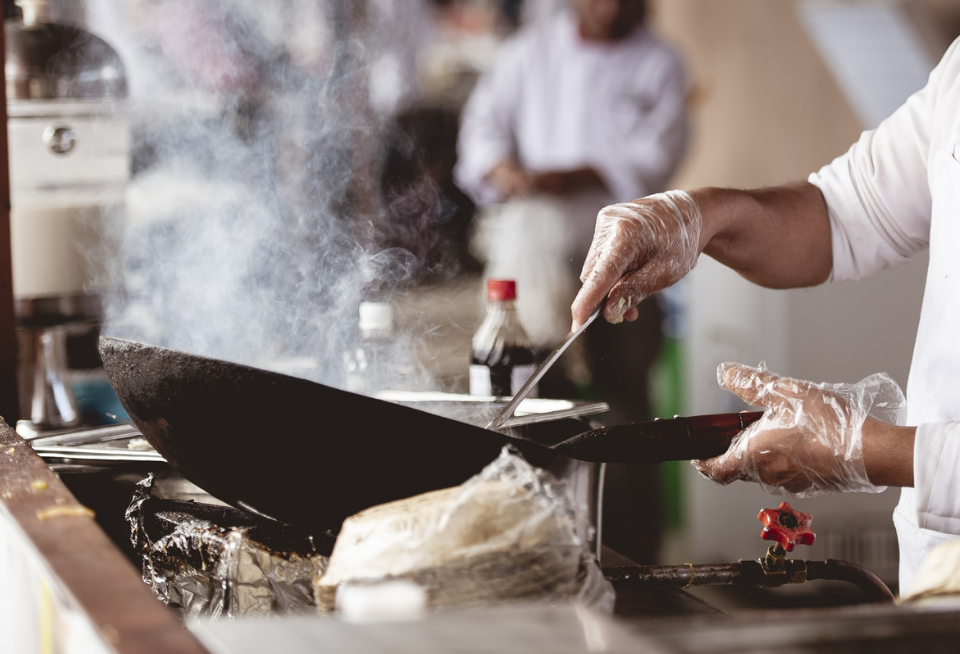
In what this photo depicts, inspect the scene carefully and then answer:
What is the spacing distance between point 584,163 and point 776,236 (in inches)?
83.6

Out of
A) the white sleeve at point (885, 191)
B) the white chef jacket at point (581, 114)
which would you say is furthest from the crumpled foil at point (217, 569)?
the white chef jacket at point (581, 114)

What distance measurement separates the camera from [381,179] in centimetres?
373

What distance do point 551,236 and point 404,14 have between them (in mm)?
1274

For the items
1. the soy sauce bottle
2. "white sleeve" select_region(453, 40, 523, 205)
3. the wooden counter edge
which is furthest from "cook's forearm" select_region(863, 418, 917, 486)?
"white sleeve" select_region(453, 40, 523, 205)

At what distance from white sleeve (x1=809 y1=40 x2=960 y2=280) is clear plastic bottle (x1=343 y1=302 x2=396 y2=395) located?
0.80m

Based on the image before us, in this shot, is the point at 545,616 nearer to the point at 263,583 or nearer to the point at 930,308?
the point at 263,583

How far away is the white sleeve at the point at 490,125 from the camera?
3.63m

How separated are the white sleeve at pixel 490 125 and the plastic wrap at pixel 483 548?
295 cm

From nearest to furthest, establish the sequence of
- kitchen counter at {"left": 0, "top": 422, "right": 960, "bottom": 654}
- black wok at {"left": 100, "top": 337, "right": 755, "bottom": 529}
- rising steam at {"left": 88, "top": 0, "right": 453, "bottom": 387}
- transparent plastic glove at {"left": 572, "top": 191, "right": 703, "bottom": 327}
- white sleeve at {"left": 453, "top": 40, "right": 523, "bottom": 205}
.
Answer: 1. kitchen counter at {"left": 0, "top": 422, "right": 960, "bottom": 654}
2. black wok at {"left": 100, "top": 337, "right": 755, "bottom": 529}
3. transparent plastic glove at {"left": 572, "top": 191, "right": 703, "bottom": 327}
4. rising steam at {"left": 88, "top": 0, "right": 453, "bottom": 387}
5. white sleeve at {"left": 453, "top": 40, "right": 523, "bottom": 205}

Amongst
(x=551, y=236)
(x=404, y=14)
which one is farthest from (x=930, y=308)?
(x=404, y=14)

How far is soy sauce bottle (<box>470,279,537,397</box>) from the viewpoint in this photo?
1547 mm

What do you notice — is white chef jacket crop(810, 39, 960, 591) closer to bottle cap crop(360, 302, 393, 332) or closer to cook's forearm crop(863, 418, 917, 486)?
cook's forearm crop(863, 418, 917, 486)

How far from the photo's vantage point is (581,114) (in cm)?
358

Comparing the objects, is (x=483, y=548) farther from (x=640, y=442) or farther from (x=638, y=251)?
(x=638, y=251)
